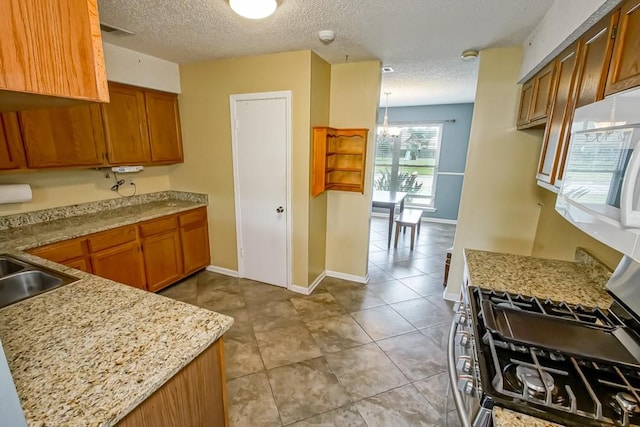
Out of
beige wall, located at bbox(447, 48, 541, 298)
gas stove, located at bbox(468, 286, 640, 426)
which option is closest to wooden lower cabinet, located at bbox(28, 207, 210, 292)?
gas stove, located at bbox(468, 286, 640, 426)

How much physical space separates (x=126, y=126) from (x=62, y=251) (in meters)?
1.37

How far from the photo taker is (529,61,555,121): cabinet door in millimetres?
A: 1820

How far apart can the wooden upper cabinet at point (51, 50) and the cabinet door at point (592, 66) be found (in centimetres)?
184

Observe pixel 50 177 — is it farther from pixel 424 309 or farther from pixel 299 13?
pixel 424 309

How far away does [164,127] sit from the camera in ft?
10.7

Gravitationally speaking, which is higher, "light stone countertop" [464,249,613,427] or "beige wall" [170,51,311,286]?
"beige wall" [170,51,311,286]

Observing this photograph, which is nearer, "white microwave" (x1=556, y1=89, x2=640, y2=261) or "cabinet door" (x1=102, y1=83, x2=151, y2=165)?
"white microwave" (x1=556, y1=89, x2=640, y2=261)

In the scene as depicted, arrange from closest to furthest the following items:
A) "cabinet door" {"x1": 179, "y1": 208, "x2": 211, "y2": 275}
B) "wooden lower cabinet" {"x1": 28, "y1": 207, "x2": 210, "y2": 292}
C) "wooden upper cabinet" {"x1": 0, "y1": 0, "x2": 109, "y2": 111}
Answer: "wooden upper cabinet" {"x1": 0, "y1": 0, "x2": 109, "y2": 111}
"wooden lower cabinet" {"x1": 28, "y1": 207, "x2": 210, "y2": 292}
"cabinet door" {"x1": 179, "y1": 208, "x2": 211, "y2": 275}

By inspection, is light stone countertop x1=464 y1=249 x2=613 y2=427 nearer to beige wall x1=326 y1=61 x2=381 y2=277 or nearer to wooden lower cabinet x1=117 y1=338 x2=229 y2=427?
wooden lower cabinet x1=117 y1=338 x2=229 y2=427

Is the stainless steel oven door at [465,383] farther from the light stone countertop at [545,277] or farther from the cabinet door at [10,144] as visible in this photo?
the cabinet door at [10,144]

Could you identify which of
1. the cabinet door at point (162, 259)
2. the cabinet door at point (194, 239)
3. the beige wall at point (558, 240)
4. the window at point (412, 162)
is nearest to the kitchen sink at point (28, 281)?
the cabinet door at point (162, 259)

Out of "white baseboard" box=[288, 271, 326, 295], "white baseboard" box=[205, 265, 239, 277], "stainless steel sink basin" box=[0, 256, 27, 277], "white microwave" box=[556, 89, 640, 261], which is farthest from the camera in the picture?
"white baseboard" box=[205, 265, 239, 277]

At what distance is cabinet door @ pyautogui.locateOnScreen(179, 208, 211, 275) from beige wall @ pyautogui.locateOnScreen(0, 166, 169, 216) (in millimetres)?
711

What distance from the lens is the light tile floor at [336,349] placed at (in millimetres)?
1792
